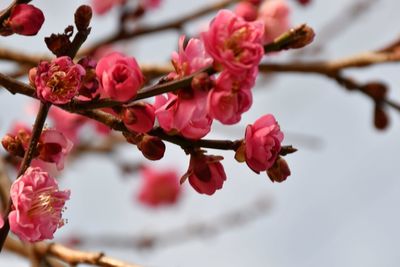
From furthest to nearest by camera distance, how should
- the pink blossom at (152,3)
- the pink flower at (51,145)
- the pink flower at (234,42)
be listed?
the pink blossom at (152,3) < the pink flower at (51,145) < the pink flower at (234,42)

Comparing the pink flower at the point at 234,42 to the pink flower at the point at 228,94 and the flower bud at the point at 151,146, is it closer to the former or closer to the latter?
the pink flower at the point at 228,94

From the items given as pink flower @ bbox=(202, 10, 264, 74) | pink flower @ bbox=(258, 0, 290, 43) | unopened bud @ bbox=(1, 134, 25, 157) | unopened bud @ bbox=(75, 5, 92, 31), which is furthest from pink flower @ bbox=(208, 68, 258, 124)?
pink flower @ bbox=(258, 0, 290, 43)

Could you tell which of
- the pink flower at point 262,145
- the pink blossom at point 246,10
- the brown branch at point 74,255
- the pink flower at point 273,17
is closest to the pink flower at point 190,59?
the pink flower at point 262,145

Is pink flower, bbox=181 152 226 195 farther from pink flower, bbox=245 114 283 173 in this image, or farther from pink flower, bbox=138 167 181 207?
pink flower, bbox=138 167 181 207

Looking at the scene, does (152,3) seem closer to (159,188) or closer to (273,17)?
(273,17)

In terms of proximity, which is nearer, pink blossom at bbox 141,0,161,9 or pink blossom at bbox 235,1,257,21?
pink blossom at bbox 235,1,257,21
